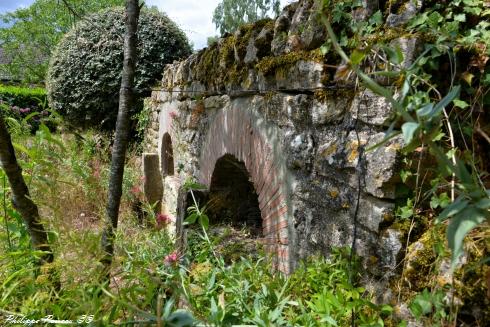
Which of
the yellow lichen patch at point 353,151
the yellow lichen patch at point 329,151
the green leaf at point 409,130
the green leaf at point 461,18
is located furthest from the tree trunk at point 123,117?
the green leaf at point 409,130

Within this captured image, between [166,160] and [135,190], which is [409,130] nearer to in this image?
[135,190]

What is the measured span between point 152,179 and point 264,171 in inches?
156

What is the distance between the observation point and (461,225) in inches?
24.6

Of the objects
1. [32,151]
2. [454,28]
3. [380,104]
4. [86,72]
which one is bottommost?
[32,151]

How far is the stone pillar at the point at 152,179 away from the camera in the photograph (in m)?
6.20

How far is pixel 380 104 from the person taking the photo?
1715mm

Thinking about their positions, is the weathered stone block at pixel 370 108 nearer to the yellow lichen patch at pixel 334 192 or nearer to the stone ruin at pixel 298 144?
the stone ruin at pixel 298 144

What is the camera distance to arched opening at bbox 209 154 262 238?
364 centimetres

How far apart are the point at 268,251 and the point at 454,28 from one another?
152 centimetres

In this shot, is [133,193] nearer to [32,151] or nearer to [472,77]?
[32,151]

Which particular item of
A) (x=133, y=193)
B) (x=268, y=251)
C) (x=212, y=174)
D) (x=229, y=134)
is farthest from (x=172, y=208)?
(x=268, y=251)

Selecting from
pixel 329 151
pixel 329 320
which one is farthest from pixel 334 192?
pixel 329 320

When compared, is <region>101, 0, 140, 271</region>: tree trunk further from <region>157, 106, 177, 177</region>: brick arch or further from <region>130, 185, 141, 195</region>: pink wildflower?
<region>130, 185, 141, 195</region>: pink wildflower

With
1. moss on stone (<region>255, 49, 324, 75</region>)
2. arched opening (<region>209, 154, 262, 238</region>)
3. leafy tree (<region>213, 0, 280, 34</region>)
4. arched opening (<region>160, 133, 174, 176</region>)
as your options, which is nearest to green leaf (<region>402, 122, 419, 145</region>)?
moss on stone (<region>255, 49, 324, 75</region>)
